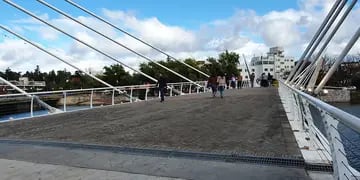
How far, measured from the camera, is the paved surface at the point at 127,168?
5238 millimetres

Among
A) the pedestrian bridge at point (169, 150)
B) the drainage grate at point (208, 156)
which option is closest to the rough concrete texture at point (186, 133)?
the pedestrian bridge at point (169, 150)

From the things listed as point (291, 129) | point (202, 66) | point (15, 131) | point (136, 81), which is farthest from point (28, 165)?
point (202, 66)

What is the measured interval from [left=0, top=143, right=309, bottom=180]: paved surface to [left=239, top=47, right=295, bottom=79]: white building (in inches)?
3500

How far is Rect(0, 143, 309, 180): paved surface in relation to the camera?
206 inches

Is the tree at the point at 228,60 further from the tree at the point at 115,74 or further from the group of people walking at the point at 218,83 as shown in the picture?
the group of people walking at the point at 218,83

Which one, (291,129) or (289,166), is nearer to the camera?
(289,166)

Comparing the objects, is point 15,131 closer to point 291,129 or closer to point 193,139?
point 193,139

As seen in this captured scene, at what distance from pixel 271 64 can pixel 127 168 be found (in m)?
102

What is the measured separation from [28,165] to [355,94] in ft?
182

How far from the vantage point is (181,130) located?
31.0 feet

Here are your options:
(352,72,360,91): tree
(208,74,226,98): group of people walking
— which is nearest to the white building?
(352,72,360,91): tree

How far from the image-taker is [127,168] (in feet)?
18.9

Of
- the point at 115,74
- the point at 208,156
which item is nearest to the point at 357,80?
the point at 115,74

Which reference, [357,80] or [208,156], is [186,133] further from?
[357,80]
